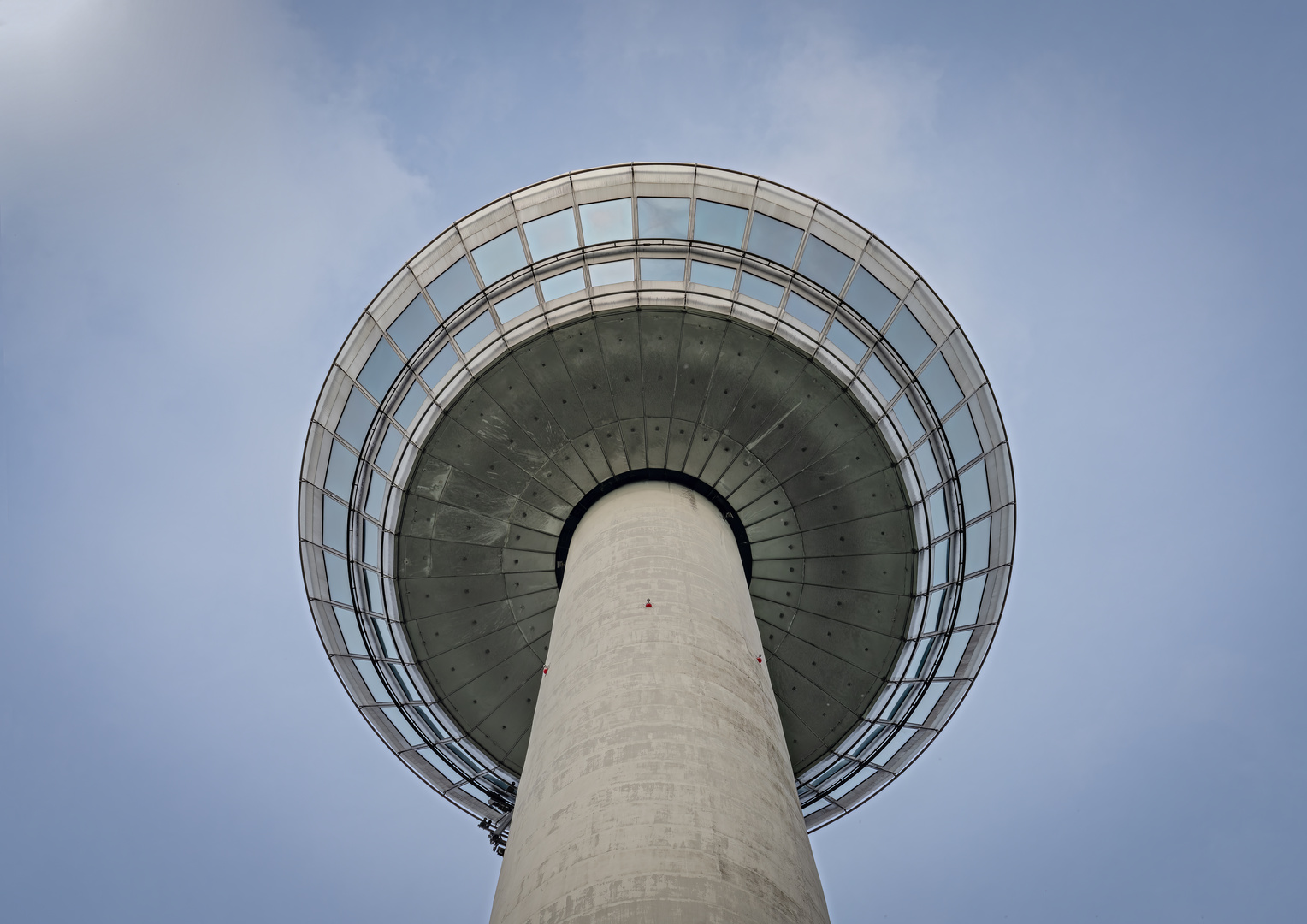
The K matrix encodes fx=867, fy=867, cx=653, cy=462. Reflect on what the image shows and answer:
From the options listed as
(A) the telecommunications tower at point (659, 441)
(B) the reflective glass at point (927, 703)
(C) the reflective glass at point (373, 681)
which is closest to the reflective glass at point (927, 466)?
(A) the telecommunications tower at point (659, 441)

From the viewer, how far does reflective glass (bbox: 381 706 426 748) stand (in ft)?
83.6

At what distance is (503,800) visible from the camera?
25891 millimetres

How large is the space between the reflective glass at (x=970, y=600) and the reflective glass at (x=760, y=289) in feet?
29.5

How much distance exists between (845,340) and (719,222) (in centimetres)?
432

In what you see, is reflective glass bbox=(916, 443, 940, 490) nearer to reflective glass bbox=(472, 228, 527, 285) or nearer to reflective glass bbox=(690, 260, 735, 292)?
reflective glass bbox=(690, 260, 735, 292)

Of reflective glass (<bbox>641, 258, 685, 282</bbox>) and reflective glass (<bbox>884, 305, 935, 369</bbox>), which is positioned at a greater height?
reflective glass (<bbox>641, 258, 685, 282</bbox>)

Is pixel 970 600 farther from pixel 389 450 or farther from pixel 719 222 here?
pixel 389 450

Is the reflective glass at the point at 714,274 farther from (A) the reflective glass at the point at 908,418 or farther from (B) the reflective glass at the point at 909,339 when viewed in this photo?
(A) the reflective glass at the point at 908,418

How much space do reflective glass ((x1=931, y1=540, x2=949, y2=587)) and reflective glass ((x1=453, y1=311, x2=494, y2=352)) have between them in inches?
507

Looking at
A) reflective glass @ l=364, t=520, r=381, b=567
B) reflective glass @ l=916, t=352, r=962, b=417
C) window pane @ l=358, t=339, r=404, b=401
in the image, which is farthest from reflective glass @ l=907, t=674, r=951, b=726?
window pane @ l=358, t=339, r=404, b=401

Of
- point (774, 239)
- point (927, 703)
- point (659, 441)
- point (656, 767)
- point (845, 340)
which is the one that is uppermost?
point (774, 239)

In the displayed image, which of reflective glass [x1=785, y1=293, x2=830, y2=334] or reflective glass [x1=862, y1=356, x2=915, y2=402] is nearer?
reflective glass [x1=785, y1=293, x2=830, y2=334]

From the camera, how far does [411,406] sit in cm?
2250

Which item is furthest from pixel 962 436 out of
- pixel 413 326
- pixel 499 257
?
pixel 413 326
